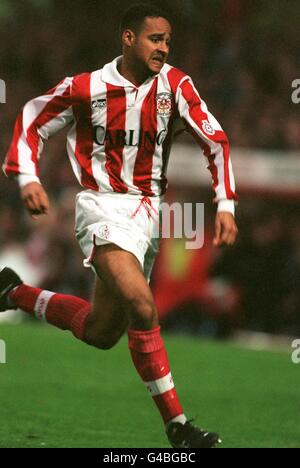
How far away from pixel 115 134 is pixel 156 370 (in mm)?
1240

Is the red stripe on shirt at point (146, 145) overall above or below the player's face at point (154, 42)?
below

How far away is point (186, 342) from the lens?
14125mm

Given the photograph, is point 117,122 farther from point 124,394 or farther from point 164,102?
point 124,394

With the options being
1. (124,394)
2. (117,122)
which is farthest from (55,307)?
(124,394)

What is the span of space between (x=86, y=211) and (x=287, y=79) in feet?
38.1

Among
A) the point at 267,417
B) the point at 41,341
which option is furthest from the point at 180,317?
the point at 267,417

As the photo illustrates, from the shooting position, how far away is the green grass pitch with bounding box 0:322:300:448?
25.6ft

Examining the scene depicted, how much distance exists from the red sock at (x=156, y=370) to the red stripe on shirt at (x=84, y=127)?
876 millimetres

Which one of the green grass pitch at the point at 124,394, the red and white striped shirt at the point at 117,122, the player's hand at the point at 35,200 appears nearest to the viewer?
the player's hand at the point at 35,200

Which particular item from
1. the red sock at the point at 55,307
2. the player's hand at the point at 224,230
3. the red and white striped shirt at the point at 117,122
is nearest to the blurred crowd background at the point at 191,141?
the red sock at the point at 55,307

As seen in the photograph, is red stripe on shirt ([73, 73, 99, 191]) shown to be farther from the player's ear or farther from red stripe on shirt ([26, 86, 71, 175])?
the player's ear

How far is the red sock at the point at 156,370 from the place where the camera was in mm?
6766

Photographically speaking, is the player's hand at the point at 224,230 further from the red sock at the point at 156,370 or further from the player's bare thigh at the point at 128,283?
the red sock at the point at 156,370

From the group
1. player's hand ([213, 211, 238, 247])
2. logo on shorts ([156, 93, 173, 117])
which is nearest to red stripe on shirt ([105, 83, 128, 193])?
logo on shorts ([156, 93, 173, 117])
